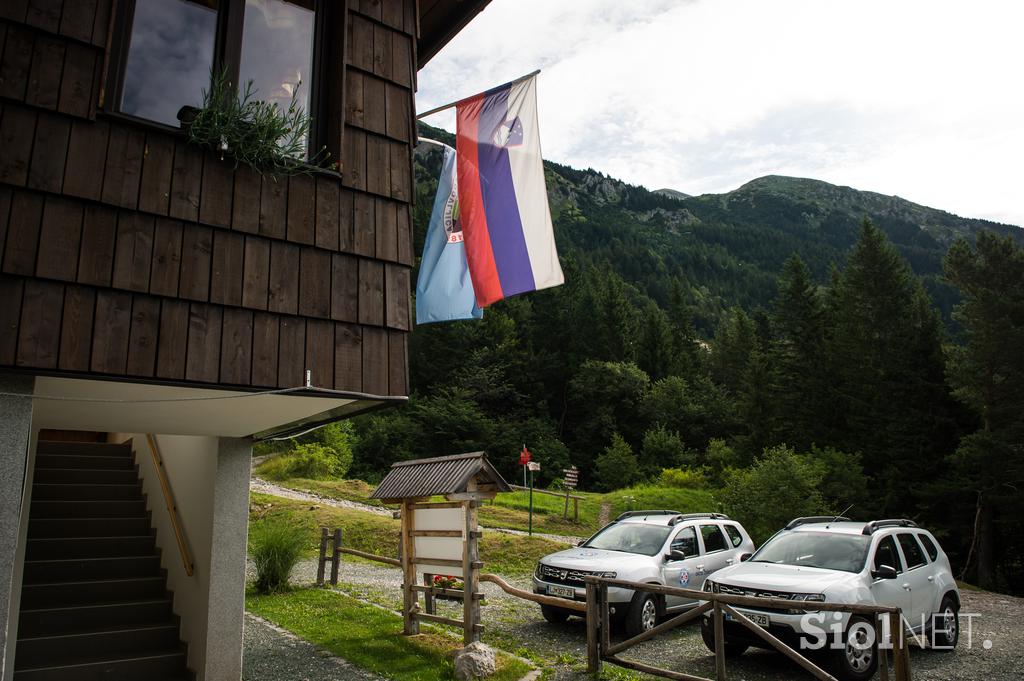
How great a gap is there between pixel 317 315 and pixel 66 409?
2.15 meters

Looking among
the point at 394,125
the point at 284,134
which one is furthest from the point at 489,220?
the point at 284,134

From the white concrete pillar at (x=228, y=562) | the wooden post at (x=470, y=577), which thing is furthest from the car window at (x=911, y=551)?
the white concrete pillar at (x=228, y=562)

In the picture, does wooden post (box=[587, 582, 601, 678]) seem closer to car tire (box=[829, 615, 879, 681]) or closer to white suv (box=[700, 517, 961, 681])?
white suv (box=[700, 517, 961, 681])

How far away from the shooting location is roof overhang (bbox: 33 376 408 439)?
4180 millimetres

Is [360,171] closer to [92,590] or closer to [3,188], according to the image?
[3,188]

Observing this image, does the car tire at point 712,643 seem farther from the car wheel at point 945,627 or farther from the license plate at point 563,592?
the car wheel at point 945,627

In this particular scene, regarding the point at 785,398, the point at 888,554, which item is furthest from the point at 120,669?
the point at 785,398

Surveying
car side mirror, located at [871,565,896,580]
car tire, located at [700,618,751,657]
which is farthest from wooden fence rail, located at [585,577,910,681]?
car tire, located at [700,618,751,657]

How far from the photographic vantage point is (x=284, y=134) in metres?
4.50

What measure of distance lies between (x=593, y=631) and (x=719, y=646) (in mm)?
1608

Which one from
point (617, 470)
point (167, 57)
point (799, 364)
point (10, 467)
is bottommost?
point (617, 470)

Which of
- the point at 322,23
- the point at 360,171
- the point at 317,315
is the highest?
the point at 322,23

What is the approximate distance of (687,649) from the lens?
9.01 m

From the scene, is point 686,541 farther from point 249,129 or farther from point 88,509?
point 249,129
